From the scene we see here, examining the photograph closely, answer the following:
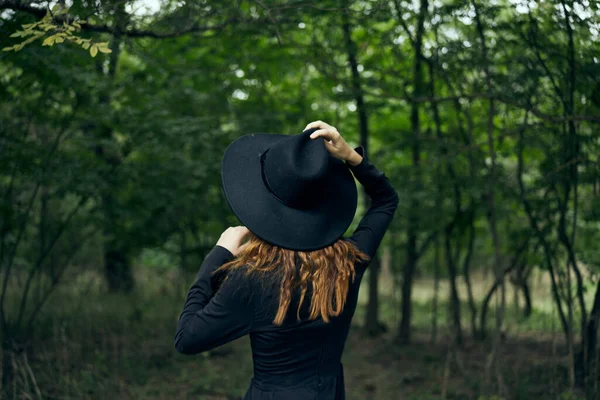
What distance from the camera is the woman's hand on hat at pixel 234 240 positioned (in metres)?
2.21

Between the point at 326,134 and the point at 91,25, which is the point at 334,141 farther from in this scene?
the point at 91,25

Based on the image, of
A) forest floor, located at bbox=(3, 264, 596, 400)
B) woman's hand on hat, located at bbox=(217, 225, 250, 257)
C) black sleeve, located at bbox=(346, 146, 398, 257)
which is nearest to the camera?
woman's hand on hat, located at bbox=(217, 225, 250, 257)

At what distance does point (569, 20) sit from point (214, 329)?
367cm

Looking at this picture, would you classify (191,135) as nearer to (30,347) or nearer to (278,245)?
(30,347)

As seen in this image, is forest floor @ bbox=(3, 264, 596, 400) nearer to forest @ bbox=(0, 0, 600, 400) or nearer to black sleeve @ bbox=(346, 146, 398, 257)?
forest @ bbox=(0, 0, 600, 400)

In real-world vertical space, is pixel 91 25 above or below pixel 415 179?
above

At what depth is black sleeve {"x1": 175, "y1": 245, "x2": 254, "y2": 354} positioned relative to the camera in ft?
6.88

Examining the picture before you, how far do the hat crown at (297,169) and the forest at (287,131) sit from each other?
4.62 ft

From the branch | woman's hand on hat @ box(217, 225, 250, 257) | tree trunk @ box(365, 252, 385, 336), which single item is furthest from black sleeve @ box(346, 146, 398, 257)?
tree trunk @ box(365, 252, 385, 336)

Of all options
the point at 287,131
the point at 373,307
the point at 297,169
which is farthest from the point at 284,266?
the point at 373,307

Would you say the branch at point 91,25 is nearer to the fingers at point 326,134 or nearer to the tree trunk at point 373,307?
the fingers at point 326,134

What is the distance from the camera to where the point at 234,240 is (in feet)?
7.28

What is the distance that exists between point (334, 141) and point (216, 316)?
2.59 ft

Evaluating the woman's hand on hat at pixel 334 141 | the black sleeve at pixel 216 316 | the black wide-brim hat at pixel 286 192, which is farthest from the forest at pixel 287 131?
the black sleeve at pixel 216 316
